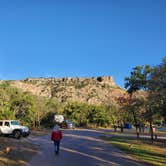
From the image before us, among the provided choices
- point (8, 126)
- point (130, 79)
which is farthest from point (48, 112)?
point (8, 126)

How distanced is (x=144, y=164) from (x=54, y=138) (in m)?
5.18

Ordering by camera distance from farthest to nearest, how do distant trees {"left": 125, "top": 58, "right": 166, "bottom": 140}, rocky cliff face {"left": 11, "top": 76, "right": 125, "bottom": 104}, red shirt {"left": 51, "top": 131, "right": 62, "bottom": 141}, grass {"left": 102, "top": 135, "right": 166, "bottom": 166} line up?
1. rocky cliff face {"left": 11, "top": 76, "right": 125, "bottom": 104}
2. distant trees {"left": 125, "top": 58, "right": 166, "bottom": 140}
3. red shirt {"left": 51, "top": 131, "right": 62, "bottom": 141}
4. grass {"left": 102, "top": 135, "right": 166, "bottom": 166}

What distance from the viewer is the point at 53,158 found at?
640 inches

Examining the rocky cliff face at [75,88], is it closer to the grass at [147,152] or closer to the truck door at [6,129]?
the truck door at [6,129]

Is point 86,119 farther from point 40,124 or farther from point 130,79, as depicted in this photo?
point 130,79

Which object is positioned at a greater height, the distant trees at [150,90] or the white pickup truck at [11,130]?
the distant trees at [150,90]

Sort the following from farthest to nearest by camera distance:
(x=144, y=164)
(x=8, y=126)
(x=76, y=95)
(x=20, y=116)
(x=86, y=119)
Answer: (x=76, y=95)
(x=86, y=119)
(x=20, y=116)
(x=8, y=126)
(x=144, y=164)

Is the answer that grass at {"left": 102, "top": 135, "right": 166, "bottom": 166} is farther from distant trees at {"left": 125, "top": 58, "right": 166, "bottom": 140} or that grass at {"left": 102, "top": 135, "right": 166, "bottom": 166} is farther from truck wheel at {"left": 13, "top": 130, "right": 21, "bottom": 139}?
truck wheel at {"left": 13, "top": 130, "right": 21, "bottom": 139}

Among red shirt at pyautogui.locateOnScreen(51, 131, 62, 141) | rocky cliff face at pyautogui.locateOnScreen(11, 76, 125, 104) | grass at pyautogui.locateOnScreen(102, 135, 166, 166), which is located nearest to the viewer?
grass at pyautogui.locateOnScreen(102, 135, 166, 166)

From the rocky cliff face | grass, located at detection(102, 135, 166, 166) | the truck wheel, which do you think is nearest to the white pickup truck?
the truck wheel

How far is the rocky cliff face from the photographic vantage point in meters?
117

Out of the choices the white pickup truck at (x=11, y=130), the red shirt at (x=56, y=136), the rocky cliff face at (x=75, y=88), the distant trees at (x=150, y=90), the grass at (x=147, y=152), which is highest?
the rocky cliff face at (x=75, y=88)

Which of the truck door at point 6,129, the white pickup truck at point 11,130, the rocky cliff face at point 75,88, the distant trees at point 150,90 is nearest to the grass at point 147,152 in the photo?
the distant trees at point 150,90

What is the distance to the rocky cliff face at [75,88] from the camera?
11744 centimetres
